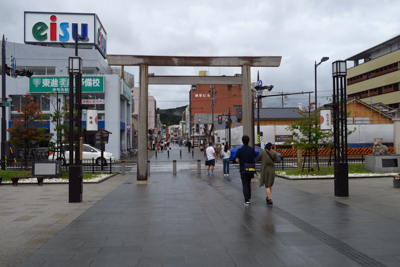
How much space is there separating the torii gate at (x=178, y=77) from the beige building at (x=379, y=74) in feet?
134

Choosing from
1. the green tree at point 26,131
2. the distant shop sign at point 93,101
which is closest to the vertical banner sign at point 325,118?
the green tree at point 26,131

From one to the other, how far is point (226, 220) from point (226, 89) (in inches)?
3886

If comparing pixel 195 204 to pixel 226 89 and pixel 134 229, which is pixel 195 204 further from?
pixel 226 89

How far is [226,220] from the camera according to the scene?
26.0 ft

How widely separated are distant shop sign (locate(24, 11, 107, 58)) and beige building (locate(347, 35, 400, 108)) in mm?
37547

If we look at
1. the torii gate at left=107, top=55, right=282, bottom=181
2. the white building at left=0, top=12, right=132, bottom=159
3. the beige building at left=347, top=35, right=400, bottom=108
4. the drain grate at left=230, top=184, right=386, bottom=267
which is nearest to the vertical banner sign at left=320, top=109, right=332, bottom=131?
the torii gate at left=107, top=55, right=282, bottom=181

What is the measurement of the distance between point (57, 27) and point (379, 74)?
4782cm

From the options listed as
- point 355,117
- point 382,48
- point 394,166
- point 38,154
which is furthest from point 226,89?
point 394,166

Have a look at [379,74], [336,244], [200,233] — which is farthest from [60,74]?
[379,74]

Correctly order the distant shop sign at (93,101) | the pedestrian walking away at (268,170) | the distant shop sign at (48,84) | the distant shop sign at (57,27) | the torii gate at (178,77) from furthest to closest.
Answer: the distant shop sign at (57,27) < the distant shop sign at (93,101) < the distant shop sign at (48,84) < the torii gate at (178,77) < the pedestrian walking away at (268,170)

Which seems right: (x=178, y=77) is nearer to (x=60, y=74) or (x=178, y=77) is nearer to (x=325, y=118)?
(x=325, y=118)

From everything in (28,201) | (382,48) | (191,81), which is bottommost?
(28,201)

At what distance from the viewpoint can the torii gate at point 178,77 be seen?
52.4ft

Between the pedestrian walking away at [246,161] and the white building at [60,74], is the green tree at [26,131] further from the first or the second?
the white building at [60,74]
